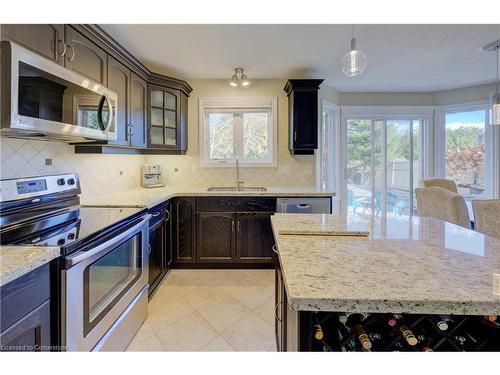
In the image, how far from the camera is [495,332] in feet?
2.64

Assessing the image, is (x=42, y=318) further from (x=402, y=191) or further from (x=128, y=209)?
(x=402, y=191)

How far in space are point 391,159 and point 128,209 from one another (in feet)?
13.5

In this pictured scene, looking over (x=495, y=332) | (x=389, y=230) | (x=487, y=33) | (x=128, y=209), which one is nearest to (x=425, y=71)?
(x=487, y=33)

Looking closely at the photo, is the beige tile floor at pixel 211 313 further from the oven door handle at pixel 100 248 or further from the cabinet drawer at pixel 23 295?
the cabinet drawer at pixel 23 295

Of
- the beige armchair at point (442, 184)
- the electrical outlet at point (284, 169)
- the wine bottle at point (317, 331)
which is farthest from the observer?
the electrical outlet at point (284, 169)

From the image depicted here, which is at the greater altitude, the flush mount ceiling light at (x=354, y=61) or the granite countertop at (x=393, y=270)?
the flush mount ceiling light at (x=354, y=61)

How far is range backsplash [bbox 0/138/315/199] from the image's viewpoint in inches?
68.7

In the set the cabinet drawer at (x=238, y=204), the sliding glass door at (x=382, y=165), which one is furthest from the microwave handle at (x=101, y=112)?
the sliding glass door at (x=382, y=165)

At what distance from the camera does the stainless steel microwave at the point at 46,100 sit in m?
1.21

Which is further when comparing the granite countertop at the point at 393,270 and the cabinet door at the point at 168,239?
the cabinet door at the point at 168,239

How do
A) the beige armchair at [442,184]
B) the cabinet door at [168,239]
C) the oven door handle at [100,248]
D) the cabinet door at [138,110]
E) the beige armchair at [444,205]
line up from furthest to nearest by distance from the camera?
the beige armchair at [442,184] → the cabinet door at [168,239] → the cabinet door at [138,110] → the beige armchair at [444,205] → the oven door handle at [100,248]

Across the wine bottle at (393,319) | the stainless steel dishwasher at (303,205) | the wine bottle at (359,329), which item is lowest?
the wine bottle at (359,329)

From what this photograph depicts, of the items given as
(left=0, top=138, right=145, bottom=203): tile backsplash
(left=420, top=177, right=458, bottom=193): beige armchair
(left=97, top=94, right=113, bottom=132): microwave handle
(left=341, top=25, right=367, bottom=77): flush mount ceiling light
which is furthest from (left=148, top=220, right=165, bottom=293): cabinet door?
(left=420, top=177, right=458, bottom=193): beige armchair

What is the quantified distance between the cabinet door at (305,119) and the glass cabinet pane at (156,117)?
1618mm
